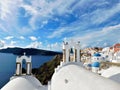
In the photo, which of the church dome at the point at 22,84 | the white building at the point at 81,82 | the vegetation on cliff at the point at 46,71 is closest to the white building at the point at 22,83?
the church dome at the point at 22,84

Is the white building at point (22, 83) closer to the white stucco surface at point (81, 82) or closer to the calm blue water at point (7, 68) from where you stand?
the white stucco surface at point (81, 82)

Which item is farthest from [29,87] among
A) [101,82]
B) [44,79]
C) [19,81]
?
[44,79]

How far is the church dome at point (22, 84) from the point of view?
13694 millimetres

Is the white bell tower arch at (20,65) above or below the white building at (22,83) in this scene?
above

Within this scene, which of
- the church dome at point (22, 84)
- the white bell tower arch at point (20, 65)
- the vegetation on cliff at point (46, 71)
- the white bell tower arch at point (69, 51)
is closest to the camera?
the church dome at point (22, 84)

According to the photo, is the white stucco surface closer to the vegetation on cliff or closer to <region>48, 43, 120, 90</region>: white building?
<region>48, 43, 120, 90</region>: white building

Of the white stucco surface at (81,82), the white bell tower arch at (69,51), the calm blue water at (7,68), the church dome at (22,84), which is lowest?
the calm blue water at (7,68)

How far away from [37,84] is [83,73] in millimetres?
6170

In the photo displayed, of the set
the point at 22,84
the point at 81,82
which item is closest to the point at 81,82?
the point at 81,82

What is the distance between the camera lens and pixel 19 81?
14391 mm

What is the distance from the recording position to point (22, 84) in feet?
46.0

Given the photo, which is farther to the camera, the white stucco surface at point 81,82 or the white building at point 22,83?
the white building at point 22,83

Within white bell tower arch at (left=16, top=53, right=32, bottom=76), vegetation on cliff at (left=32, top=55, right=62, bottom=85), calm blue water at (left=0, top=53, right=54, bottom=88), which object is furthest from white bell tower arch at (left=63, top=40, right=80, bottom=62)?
calm blue water at (left=0, top=53, right=54, bottom=88)

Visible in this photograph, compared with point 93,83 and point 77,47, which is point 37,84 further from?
point 93,83
